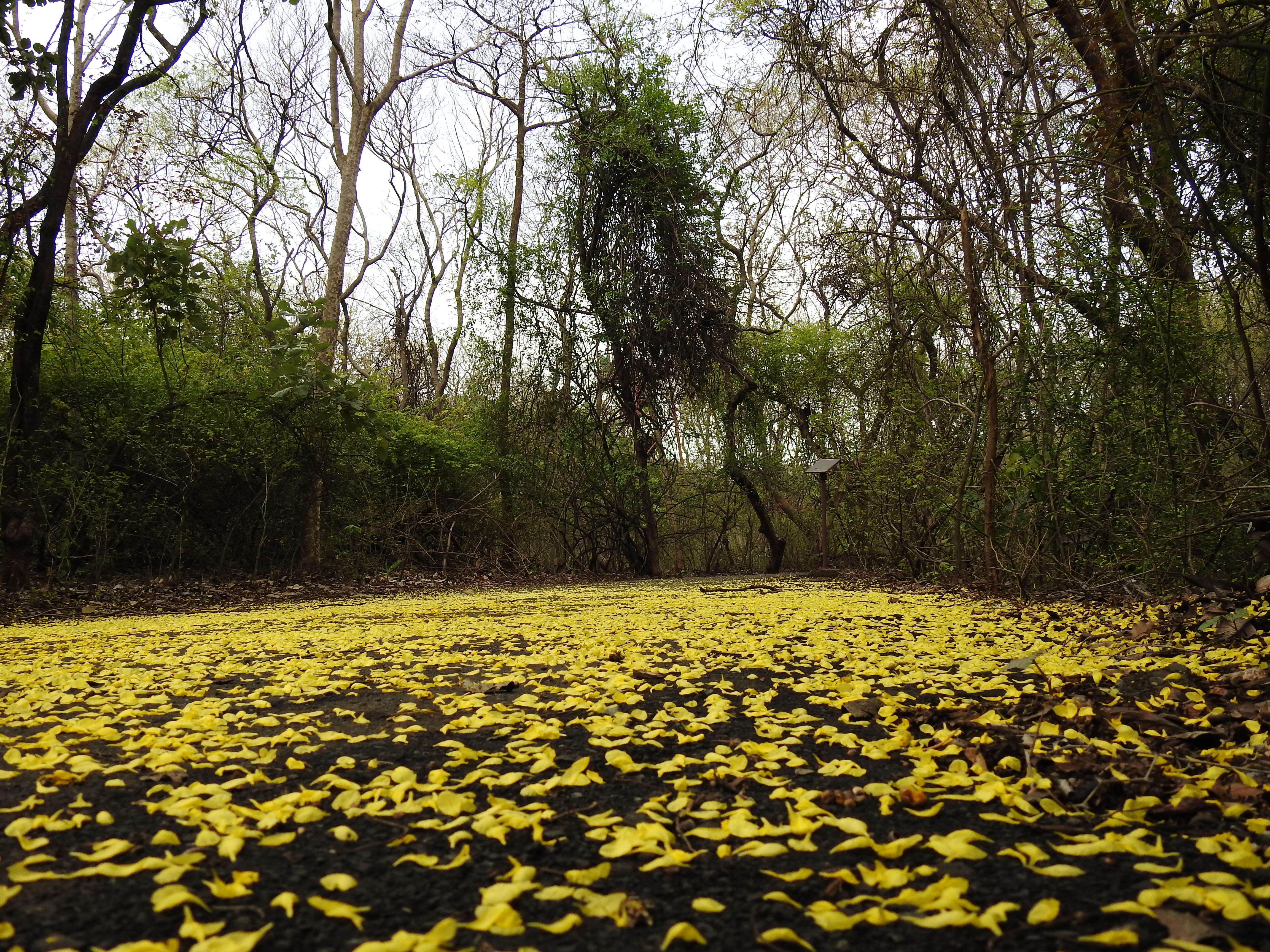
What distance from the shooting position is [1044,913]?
3.40 ft

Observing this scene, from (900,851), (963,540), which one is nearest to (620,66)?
(963,540)

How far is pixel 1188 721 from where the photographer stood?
186cm

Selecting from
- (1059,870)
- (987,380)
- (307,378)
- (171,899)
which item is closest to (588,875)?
(171,899)

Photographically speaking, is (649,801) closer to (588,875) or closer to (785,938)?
(588,875)

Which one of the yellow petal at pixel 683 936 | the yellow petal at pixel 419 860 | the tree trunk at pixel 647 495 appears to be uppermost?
the tree trunk at pixel 647 495

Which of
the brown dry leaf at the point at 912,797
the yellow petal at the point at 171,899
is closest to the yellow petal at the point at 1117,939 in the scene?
the brown dry leaf at the point at 912,797

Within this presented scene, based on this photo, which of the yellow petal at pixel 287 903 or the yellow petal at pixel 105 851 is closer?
the yellow petal at pixel 287 903

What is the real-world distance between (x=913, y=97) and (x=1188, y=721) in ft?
13.7

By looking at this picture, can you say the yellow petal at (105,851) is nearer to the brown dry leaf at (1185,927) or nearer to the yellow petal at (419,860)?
the yellow petal at (419,860)

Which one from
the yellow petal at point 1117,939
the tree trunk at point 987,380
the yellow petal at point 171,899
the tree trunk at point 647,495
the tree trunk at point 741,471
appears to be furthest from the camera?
the tree trunk at point 741,471

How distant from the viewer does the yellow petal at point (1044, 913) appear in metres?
1.03

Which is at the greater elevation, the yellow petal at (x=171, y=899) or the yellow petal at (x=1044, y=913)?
the yellow petal at (x=171, y=899)

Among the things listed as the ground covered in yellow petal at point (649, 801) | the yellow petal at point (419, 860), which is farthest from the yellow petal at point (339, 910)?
the yellow petal at point (419, 860)

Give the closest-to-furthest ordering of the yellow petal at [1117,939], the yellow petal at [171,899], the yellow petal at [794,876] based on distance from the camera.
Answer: the yellow petal at [1117,939]
the yellow petal at [171,899]
the yellow petal at [794,876]
